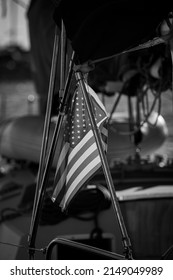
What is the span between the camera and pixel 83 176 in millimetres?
1756

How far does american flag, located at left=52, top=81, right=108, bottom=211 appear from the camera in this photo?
1733 millimetres

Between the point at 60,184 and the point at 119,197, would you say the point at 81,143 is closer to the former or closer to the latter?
the point at 60,184

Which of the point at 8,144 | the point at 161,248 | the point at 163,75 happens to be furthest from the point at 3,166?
the point at 161,248

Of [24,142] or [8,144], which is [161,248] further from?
[8,144]

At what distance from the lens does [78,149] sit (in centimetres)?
179

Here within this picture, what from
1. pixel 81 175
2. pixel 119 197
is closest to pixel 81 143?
pixel 81 175

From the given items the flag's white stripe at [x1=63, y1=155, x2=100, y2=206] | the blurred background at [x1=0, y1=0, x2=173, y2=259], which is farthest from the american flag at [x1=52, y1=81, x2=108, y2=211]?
the blurred background at [x1=0, y1=0, x2=173, y2=259]

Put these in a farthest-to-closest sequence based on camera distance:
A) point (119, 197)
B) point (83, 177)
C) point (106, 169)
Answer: point (119, 197) → point (83, 177) → point (106, 169)

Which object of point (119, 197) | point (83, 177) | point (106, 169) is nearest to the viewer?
point (106, 169)

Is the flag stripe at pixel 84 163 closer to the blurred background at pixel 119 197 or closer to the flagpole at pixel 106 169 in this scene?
the flagpole at pixel 106 169

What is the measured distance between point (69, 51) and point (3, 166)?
2445 mm

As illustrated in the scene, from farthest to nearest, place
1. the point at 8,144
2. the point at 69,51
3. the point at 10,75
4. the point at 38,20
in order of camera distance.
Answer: the point at 10,75 < the point at 8,144 < the point at 38,20 < the point at 69,51

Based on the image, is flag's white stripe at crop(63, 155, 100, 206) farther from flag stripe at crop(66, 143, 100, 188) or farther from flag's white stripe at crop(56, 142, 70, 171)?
flag's white stripe at crop(56, 142, 70, 171)

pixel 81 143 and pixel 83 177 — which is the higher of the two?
pixel 81 143
